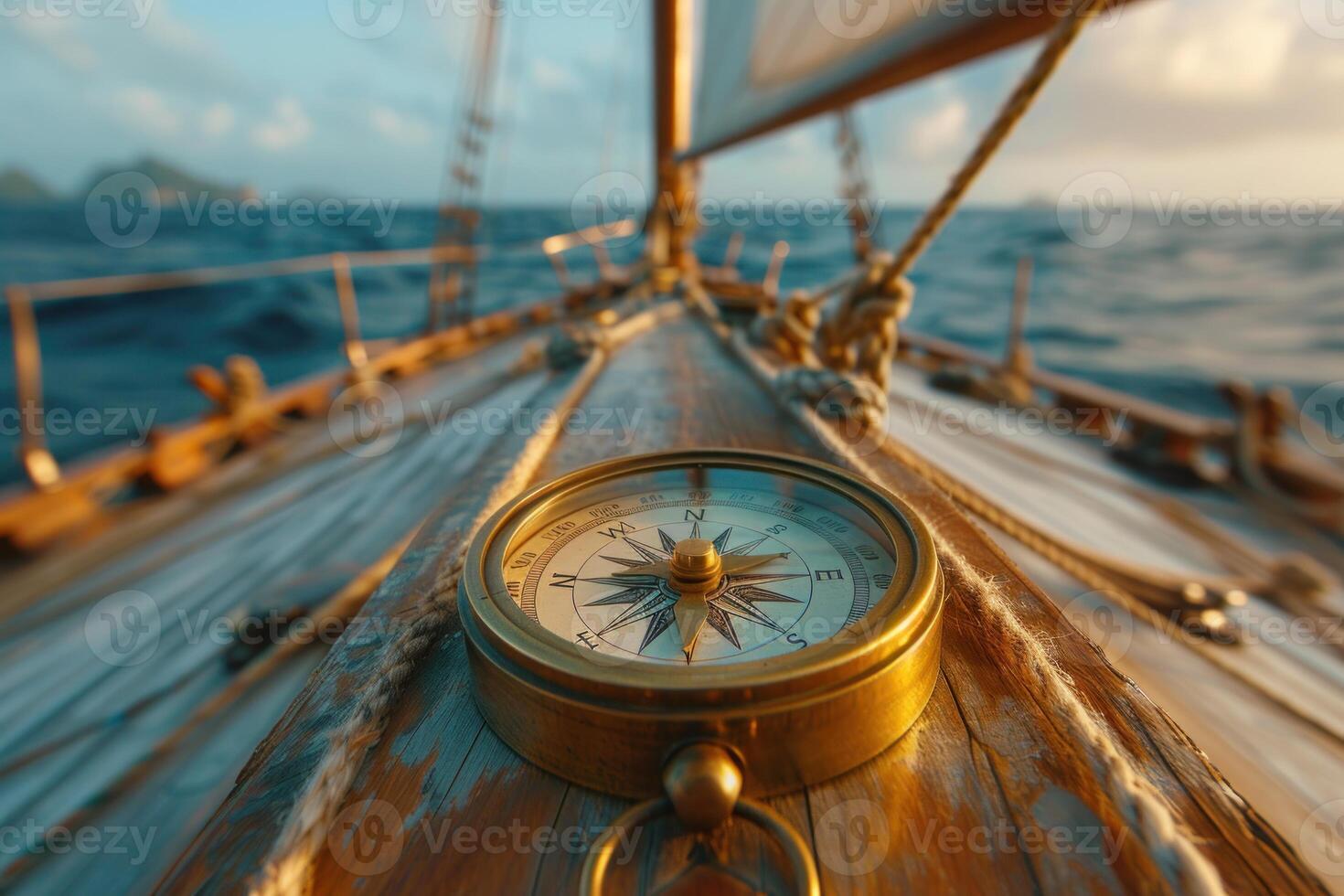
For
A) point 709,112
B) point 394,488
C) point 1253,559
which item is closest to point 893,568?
point 394,488

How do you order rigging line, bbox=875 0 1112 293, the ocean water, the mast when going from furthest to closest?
the ocean water, the mast, rigging line, bbox=875 0 1112 293

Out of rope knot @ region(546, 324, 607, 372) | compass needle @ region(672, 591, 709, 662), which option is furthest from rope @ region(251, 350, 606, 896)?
rope knot @ region(546, 324, 607, 372)

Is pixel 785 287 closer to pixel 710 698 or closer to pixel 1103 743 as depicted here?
pixel 1103 743

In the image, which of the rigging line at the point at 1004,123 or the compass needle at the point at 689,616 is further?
the rigging line at the point at 1004,123

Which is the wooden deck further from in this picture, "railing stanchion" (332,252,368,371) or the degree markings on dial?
"railing stanchion" (332,252,368,371)

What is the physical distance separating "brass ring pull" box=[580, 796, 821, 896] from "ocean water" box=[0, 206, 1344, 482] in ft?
15.2

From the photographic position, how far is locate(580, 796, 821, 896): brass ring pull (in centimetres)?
57

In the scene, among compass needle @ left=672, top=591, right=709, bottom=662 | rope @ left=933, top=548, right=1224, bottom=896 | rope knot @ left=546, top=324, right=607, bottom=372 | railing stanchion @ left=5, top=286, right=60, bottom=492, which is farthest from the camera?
railing stanchion @ left=5, top=286, right=60, bottom=492

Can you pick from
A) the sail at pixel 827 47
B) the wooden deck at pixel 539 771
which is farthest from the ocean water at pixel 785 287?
the wooden deck at pixel 539 771

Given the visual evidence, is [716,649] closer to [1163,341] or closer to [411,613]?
[411,613]

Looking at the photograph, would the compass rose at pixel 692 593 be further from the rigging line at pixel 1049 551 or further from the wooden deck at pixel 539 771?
the rigging line at pixel 1049 551

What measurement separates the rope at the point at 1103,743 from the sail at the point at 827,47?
101 cm

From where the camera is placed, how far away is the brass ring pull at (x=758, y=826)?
0.57 metres

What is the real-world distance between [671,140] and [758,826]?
6.52 metres
